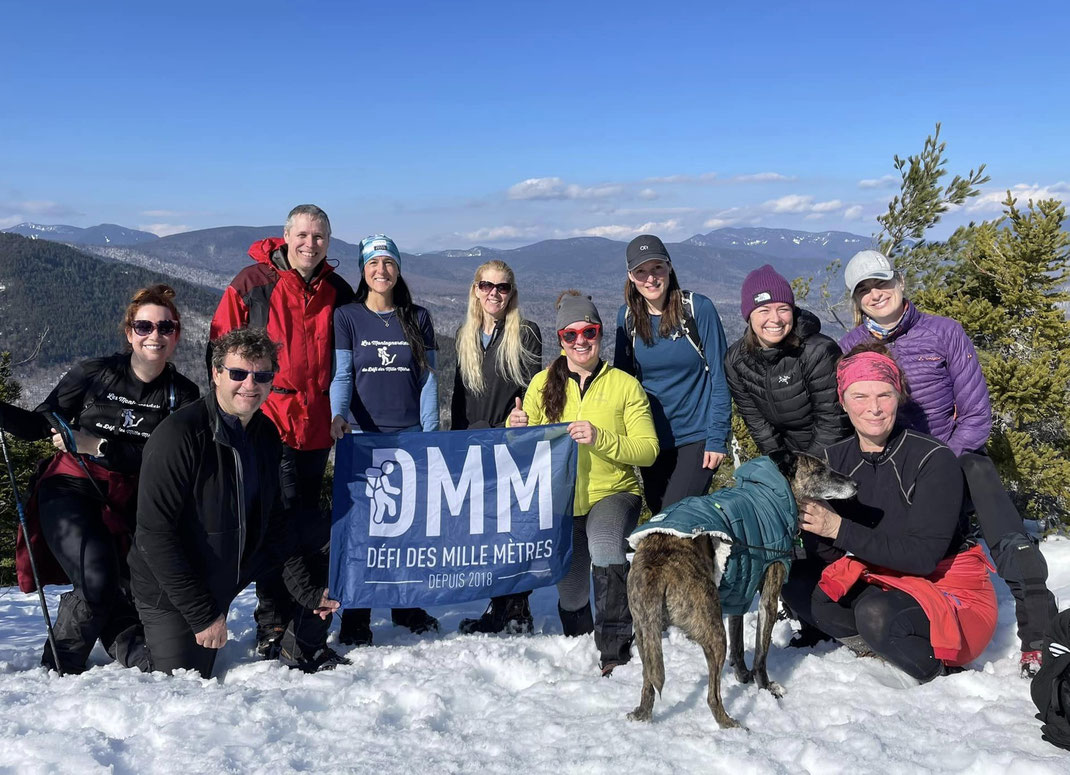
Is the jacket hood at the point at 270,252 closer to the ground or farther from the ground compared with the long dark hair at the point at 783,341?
farther from the ground

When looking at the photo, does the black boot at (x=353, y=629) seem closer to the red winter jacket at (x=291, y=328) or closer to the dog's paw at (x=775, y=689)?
the red winter jacket at (x=291, y=328)

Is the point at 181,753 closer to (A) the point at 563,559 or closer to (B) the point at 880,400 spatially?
(A) the point at 563,559

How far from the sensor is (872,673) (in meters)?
4.90

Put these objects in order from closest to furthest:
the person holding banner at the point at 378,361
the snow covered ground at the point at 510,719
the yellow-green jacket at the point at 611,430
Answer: the snow covered ground at the point at 510,719 < the yellow-green jacket at the point at 611,430 < the person holding banner at the point at 378,361

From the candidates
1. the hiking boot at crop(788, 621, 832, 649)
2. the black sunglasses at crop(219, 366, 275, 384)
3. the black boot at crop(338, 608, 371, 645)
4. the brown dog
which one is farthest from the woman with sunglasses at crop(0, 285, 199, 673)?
the hiking boot at crop(788, 621, 832, 649)

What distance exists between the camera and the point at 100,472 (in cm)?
544

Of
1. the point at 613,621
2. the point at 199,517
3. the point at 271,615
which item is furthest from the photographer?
the point at 271,615

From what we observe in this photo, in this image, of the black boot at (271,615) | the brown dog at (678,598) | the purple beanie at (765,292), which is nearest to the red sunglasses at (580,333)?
the purple beanie at (765,292)

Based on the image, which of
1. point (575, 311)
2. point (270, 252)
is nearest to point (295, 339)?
point (270, 252)

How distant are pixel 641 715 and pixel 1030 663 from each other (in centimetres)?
275

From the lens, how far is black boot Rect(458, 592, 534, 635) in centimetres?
609

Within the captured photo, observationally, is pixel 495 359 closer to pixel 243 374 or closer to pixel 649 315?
pixel 649 315

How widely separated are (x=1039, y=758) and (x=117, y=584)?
19.4ft

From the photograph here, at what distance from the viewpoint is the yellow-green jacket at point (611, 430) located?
5.46 m
